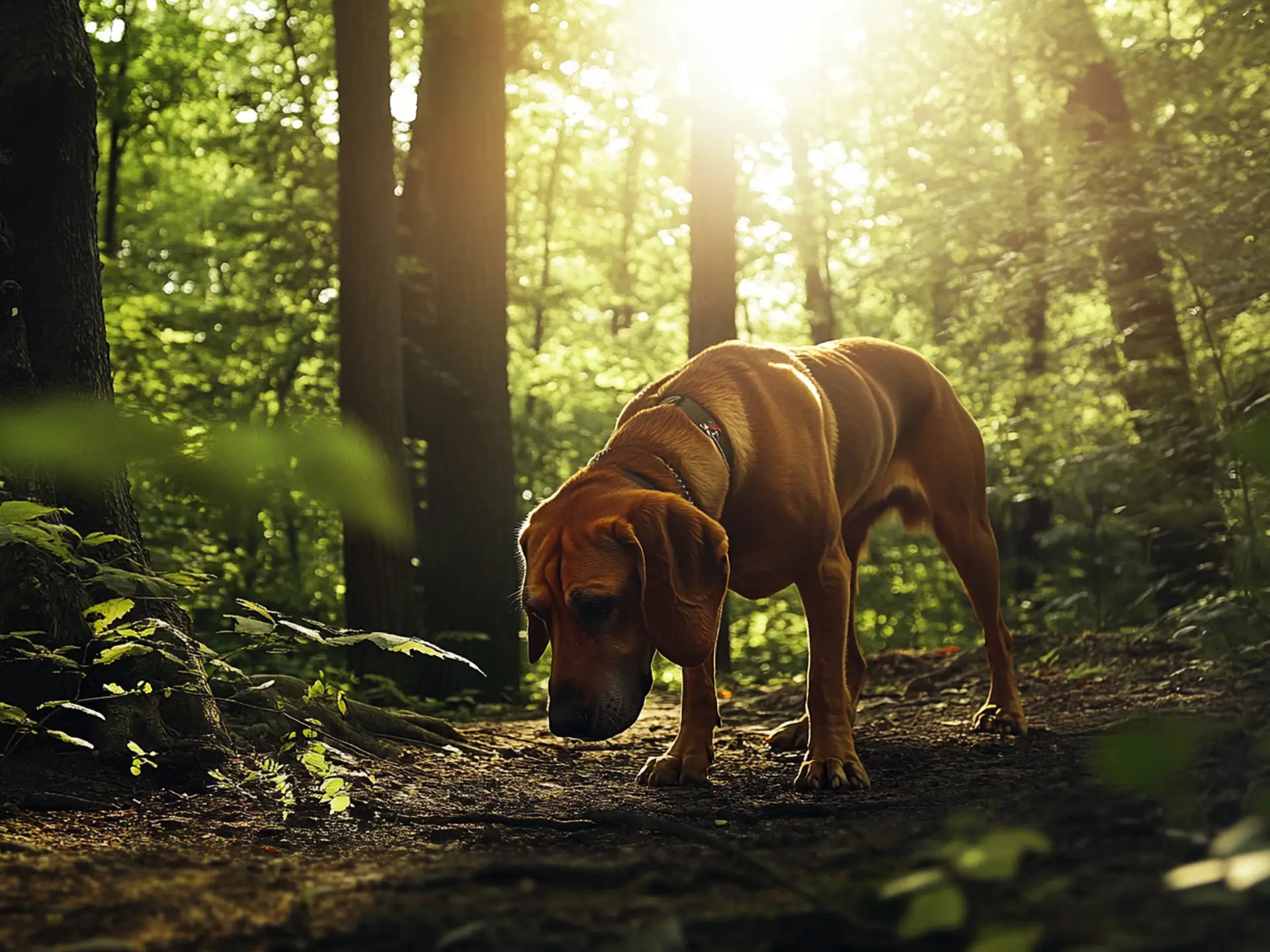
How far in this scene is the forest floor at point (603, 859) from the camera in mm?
1953

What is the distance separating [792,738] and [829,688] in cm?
128

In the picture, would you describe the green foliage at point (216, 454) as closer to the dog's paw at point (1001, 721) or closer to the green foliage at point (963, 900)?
the green foliage at point (963, 900)

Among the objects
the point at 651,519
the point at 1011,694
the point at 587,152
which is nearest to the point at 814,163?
the point at 587,152

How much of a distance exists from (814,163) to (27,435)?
65.4ft

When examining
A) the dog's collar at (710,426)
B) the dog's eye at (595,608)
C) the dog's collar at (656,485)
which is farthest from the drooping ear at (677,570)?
the dog's collar at (710,426)

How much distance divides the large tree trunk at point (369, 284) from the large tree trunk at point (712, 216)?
304cm

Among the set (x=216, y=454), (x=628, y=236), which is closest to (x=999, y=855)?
(x=216, y=454)

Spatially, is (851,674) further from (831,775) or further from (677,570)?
(677,570)

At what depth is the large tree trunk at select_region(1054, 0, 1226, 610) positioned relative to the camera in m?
7.69

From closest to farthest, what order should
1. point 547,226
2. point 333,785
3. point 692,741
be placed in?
point 333,785
point 692,741
point 547,226

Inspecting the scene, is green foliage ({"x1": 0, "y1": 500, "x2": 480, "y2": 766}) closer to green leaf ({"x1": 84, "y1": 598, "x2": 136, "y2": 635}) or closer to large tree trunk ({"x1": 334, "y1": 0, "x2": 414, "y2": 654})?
green leaf ({"x1": 84, "y1": 598, "x2": 136, "y2": 635})

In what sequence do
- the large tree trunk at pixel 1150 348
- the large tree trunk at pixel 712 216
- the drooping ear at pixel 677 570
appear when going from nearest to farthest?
the drooping ear at pixel 677 570
the large tree trunk at pixel 1150 348
the large tree trunk at pixel 712 216

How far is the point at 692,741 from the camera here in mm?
4848

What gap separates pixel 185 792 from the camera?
3969 mm
